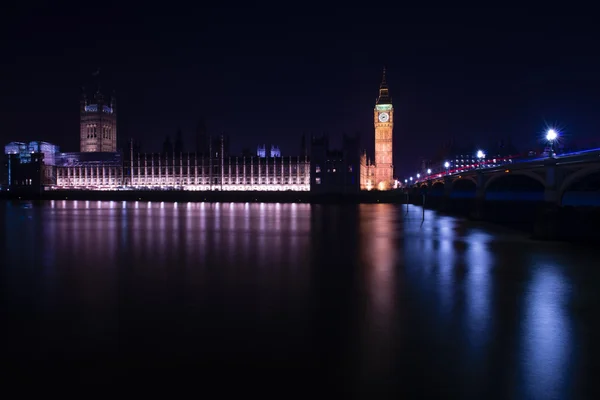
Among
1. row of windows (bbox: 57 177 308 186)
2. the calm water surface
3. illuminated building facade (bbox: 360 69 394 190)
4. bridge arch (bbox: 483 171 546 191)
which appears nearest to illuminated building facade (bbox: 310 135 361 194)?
row of windows (bbox: 57 177 308 186)

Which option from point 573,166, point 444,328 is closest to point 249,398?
point 444,328

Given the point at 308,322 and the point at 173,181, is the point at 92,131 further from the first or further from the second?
the point at 308,322

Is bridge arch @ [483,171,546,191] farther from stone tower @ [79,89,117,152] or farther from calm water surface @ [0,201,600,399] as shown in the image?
stone tower @ [79,89,117,152]

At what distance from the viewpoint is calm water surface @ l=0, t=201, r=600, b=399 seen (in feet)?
20.7

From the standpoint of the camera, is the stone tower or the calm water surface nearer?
the calm water surface

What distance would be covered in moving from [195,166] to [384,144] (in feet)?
133

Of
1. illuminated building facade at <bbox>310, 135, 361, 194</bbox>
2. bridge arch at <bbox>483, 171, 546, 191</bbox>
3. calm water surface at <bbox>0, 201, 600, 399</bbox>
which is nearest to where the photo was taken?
calm water surface at <bbox>0, 201, 600, 399</bbox>

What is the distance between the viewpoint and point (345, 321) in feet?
29.1

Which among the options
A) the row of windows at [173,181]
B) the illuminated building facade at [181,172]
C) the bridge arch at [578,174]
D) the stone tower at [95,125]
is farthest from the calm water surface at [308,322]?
the stone tower at [95,125]

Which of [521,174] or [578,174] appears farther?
[521,174]

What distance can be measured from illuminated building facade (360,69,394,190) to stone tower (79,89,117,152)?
2434 inches

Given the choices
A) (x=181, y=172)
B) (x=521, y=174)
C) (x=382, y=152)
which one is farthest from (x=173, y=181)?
(x=521, y=174)

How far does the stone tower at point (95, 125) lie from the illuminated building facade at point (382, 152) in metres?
61.8

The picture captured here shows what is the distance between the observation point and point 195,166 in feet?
327
